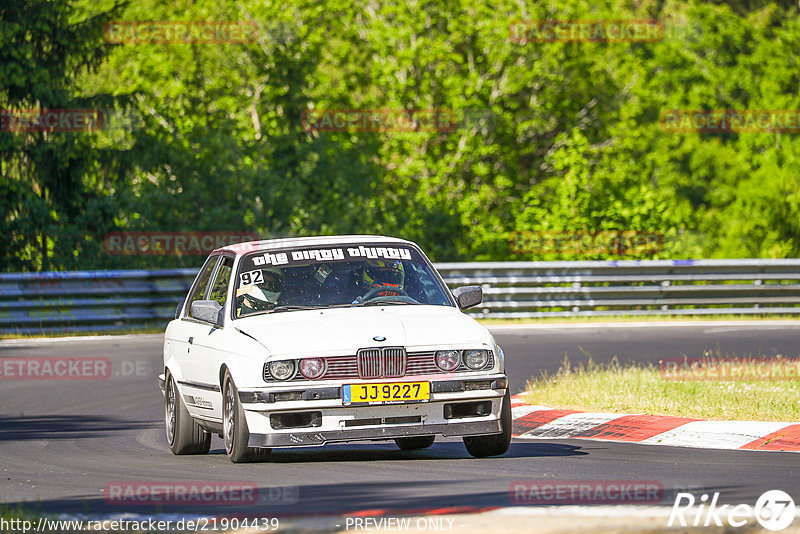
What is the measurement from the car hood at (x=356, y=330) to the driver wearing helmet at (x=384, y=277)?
32cm

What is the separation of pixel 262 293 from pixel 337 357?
4.29 ft

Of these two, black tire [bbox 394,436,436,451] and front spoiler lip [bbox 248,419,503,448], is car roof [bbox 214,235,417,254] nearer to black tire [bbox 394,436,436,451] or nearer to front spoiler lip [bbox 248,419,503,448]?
black tire [bbox 394,436,436,451]

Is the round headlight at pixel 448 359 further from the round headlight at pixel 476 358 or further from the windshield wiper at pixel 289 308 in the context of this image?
the windshield wiper at pixel 289 308

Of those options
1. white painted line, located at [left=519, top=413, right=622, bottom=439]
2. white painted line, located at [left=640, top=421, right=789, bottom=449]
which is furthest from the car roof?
white painted line, located at [left=640, top=421, right=789, bottom=449]

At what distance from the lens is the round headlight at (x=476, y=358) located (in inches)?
364

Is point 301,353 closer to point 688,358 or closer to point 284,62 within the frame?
point 688,358

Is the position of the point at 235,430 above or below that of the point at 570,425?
above

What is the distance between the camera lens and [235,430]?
30.4 feet

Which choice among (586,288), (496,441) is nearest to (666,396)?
(496,441)

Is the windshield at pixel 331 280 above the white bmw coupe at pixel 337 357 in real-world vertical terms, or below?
above

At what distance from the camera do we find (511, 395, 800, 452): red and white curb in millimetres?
10119

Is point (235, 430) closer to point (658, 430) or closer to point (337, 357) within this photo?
point (337, 357)

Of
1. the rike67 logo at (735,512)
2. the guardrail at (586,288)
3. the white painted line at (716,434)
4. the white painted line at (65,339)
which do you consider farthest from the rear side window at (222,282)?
the guardrail at (586,288)

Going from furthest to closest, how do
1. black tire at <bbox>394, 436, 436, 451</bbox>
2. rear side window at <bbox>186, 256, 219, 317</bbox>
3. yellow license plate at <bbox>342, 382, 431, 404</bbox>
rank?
rear side window at <bbox>186, 256, 219, 317</bbox> → black tire at <bbox>394, 436, 436, 451</bbox> → yellow license plate at <bbox>342, 382, 431, 404</bbox>
